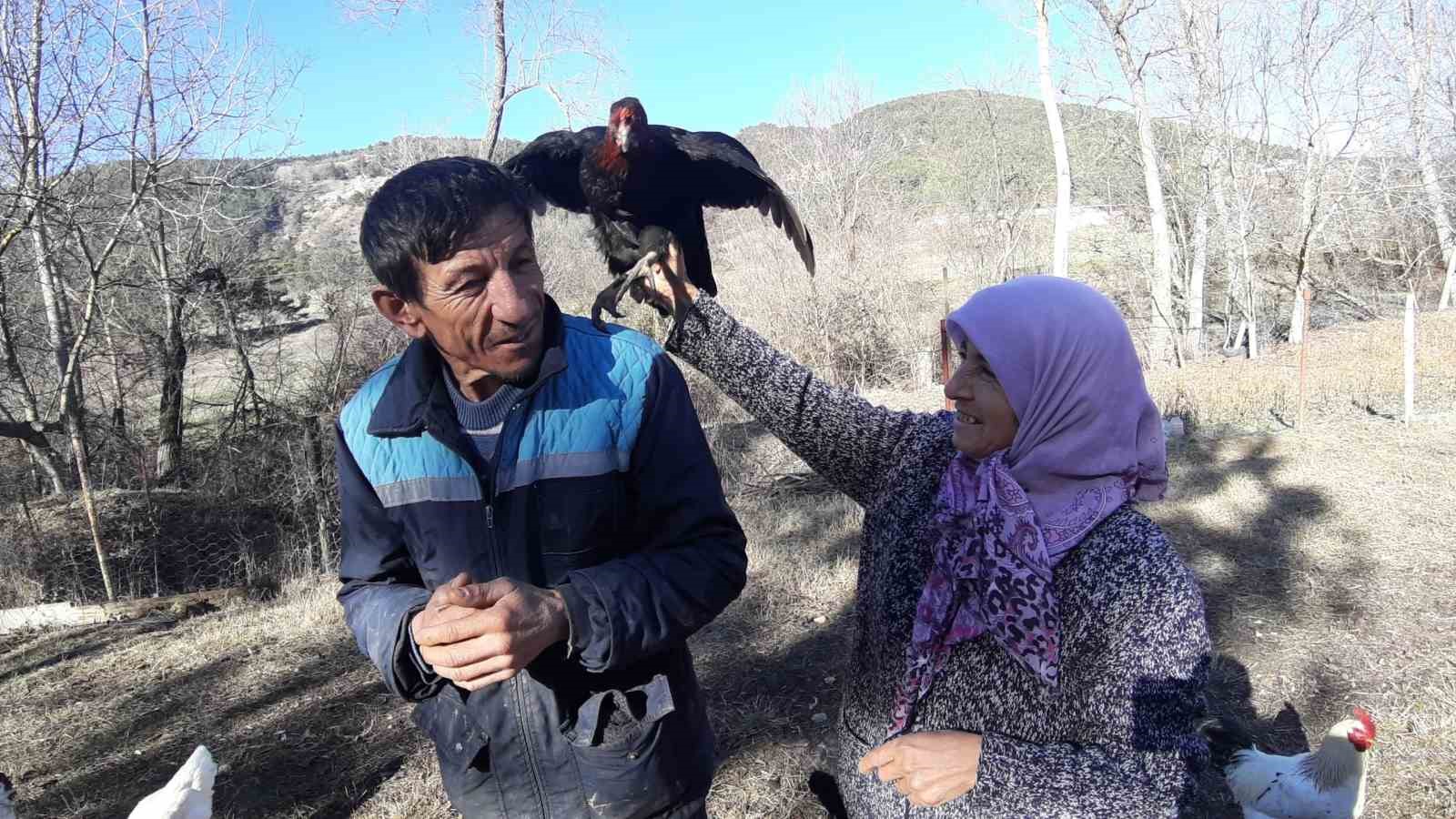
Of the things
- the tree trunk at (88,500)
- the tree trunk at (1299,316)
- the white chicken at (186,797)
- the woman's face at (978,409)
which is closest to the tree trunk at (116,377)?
the tree trunk at (88,500)

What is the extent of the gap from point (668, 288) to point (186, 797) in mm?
2524

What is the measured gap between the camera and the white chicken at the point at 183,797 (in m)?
2.57

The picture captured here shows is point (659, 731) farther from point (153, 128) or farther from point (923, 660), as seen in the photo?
point (153, 128)

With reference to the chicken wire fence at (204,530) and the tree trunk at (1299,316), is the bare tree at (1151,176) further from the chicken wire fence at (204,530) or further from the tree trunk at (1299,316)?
the chicken wire fence at (204,530)

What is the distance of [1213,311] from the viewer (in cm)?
1884

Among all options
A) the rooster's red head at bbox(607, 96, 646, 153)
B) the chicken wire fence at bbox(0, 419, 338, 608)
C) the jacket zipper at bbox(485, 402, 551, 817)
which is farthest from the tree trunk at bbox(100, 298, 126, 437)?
the jacket zipper at bbox(485, 402, 551, 817)

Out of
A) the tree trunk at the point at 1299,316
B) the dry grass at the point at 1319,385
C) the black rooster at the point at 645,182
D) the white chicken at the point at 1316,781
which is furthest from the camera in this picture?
the tree trunk at the point at 1299,316

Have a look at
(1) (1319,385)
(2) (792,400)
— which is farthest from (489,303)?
(1) (1319,385)

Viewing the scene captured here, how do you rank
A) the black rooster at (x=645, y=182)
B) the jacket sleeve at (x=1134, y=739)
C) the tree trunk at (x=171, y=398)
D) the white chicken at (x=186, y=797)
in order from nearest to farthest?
the jacket sleeve at (x=1134, y=739), the white chicken at (x=186, y=797), the black rooster at (x=645, y=182), the tree trunk at (x=171, y=398)

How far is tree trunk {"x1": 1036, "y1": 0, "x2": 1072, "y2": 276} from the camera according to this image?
14.8 m

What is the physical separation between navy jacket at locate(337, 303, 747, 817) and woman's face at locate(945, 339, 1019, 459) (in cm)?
47

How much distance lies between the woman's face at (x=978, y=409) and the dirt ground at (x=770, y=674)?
2.29 metres

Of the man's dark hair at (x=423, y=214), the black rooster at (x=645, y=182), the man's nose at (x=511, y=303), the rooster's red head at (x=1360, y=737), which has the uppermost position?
the black rooster at (x=645, y=182)

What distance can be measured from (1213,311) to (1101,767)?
21.2 metres
